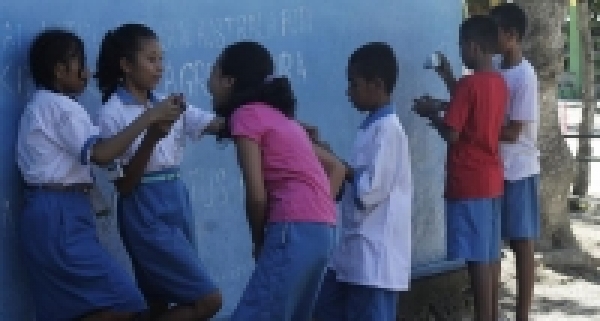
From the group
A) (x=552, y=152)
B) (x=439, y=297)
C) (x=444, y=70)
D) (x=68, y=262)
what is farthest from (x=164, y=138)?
(x=552, y=152)

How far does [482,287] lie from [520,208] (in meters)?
0.47

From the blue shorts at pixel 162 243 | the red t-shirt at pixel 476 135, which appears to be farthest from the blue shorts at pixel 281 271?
the red t-shirt at pixel 476 135

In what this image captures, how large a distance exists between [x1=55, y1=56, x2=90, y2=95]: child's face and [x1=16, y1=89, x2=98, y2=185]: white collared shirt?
0.05 meters

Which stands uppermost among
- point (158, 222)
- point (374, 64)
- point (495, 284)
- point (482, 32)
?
point (482, 32)

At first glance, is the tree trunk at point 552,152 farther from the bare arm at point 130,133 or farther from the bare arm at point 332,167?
the bare arm at point 130,133

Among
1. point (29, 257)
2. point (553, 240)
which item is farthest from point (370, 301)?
point (553, 240)

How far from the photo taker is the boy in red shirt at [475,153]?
4.42 metres

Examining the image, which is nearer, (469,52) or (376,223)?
(376,223)

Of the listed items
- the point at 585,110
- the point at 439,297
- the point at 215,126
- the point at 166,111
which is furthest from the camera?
the point at 585,110

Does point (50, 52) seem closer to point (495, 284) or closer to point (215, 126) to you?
→ point (215, 126)

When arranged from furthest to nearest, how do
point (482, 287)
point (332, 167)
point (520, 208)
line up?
point (520, 208)
point (482, 287)
point (332, 167)

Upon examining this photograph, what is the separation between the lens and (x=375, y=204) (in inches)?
147

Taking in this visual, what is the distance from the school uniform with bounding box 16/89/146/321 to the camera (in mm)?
3291

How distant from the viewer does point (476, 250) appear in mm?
4559
